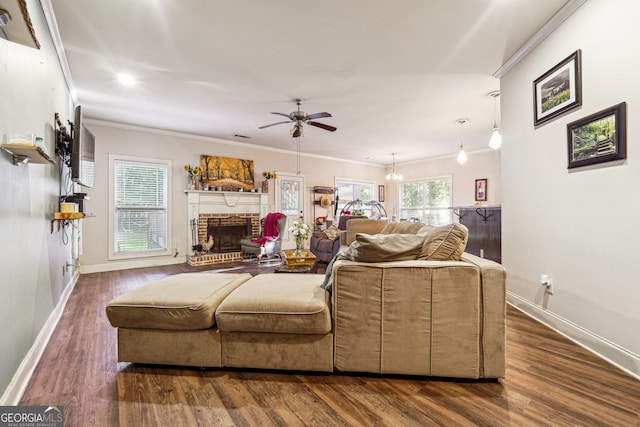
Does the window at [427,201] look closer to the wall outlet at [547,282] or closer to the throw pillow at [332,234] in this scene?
the throw pillow at [332,234]

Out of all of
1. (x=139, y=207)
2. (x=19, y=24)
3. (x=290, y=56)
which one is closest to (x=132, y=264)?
(x=139, y=207)

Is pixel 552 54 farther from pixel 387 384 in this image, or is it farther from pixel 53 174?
pixel 53 174

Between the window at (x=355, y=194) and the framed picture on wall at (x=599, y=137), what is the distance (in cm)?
609

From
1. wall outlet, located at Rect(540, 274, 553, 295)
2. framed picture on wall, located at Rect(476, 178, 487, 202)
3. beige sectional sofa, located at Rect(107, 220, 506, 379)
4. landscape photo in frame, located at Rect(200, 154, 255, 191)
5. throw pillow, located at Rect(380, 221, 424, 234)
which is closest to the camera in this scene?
beige sectional sofa, located at Rect(107, 220, 506, 379)

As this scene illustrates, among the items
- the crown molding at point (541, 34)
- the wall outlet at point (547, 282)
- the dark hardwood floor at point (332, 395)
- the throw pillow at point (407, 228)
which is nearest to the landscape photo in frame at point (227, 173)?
the throw pillow at point (407, 228)

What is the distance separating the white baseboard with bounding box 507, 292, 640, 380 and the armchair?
13.8 feet

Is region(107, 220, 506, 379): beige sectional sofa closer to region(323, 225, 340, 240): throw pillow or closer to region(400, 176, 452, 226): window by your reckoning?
region(323, 225, 340, 240): throw pillow

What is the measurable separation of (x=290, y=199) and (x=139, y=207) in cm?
342

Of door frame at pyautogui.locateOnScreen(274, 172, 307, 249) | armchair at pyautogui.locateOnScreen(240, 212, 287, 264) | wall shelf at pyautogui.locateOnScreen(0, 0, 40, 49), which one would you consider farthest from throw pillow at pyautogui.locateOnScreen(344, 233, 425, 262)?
door frame at pyautogui.locateOnScreen(274, 172, 307, 249)

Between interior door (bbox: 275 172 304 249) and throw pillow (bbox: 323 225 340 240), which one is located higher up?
interior door (bbox: 275 172 304 249)

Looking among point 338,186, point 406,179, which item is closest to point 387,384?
point 338,186

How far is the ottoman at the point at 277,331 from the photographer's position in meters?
1.71

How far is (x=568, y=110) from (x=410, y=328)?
2.18 meters

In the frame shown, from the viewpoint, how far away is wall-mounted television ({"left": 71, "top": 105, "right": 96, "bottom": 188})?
8.56 ft
